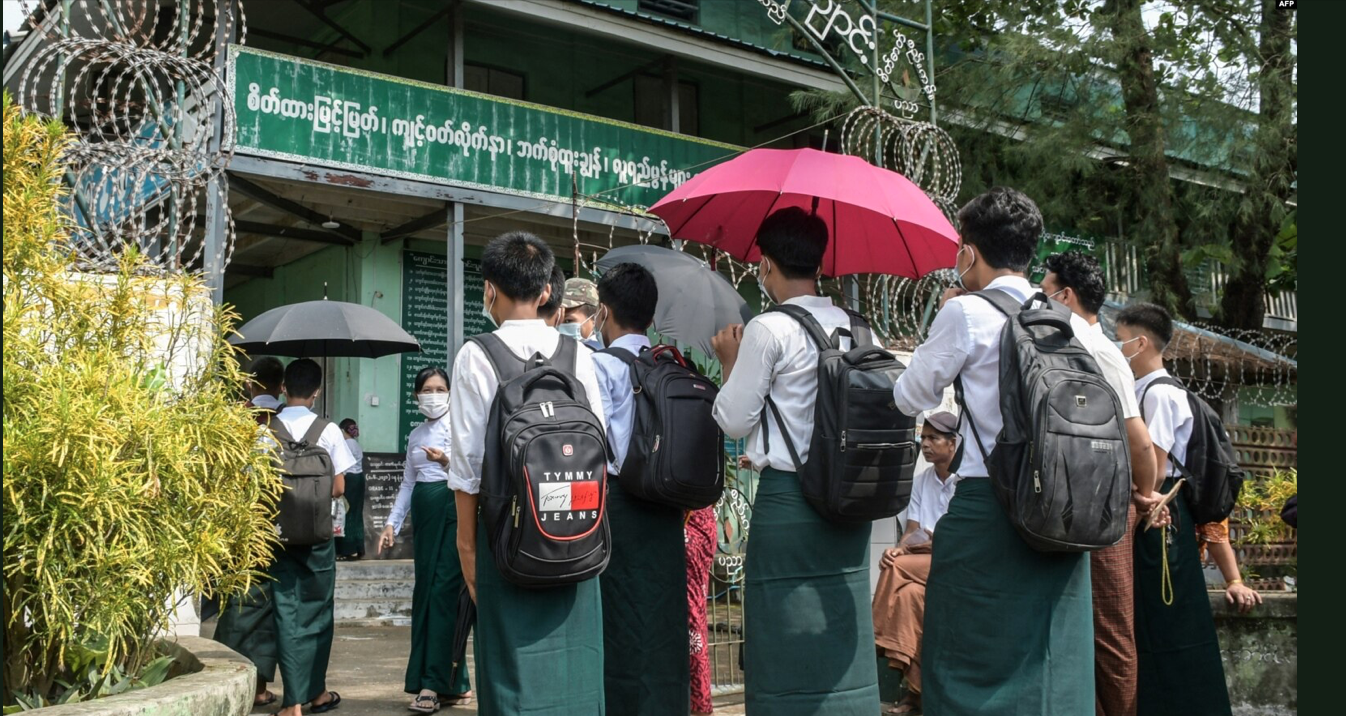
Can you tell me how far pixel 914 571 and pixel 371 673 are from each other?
3246 mm

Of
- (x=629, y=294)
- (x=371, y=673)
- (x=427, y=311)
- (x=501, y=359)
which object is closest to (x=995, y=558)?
(x=501, y=359)

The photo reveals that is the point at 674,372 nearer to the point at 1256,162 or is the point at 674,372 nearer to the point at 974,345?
the point at 974,345

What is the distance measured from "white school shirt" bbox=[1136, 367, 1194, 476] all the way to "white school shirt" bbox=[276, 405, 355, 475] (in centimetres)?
349

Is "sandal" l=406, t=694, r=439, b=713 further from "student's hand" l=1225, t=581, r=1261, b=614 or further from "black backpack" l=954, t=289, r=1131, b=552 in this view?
"student's hand" l=1225, t=581, r=1261, b=614

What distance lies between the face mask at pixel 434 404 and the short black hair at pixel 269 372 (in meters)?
0.69

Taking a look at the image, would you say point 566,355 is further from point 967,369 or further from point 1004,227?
point 1004,227

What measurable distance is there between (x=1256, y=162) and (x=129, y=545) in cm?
1153

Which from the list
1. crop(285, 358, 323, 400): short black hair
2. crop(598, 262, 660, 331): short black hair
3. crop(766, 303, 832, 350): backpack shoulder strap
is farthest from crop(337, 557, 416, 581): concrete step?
crop(766, 303, 832, 350): backpack shoulder strap

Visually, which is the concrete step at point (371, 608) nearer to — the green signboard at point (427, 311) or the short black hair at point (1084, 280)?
the green signboard at point (427, 311)

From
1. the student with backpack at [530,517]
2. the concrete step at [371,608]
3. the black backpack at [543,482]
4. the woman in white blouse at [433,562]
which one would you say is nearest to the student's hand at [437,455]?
the woman in white blouse at [433,562]

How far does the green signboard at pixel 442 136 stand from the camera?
11.4m

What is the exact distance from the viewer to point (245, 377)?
3.57m

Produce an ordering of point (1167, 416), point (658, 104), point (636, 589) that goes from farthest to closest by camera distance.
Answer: point (658, 104) < point (1167, 416) < point (636, 589)

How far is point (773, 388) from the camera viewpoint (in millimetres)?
3525
